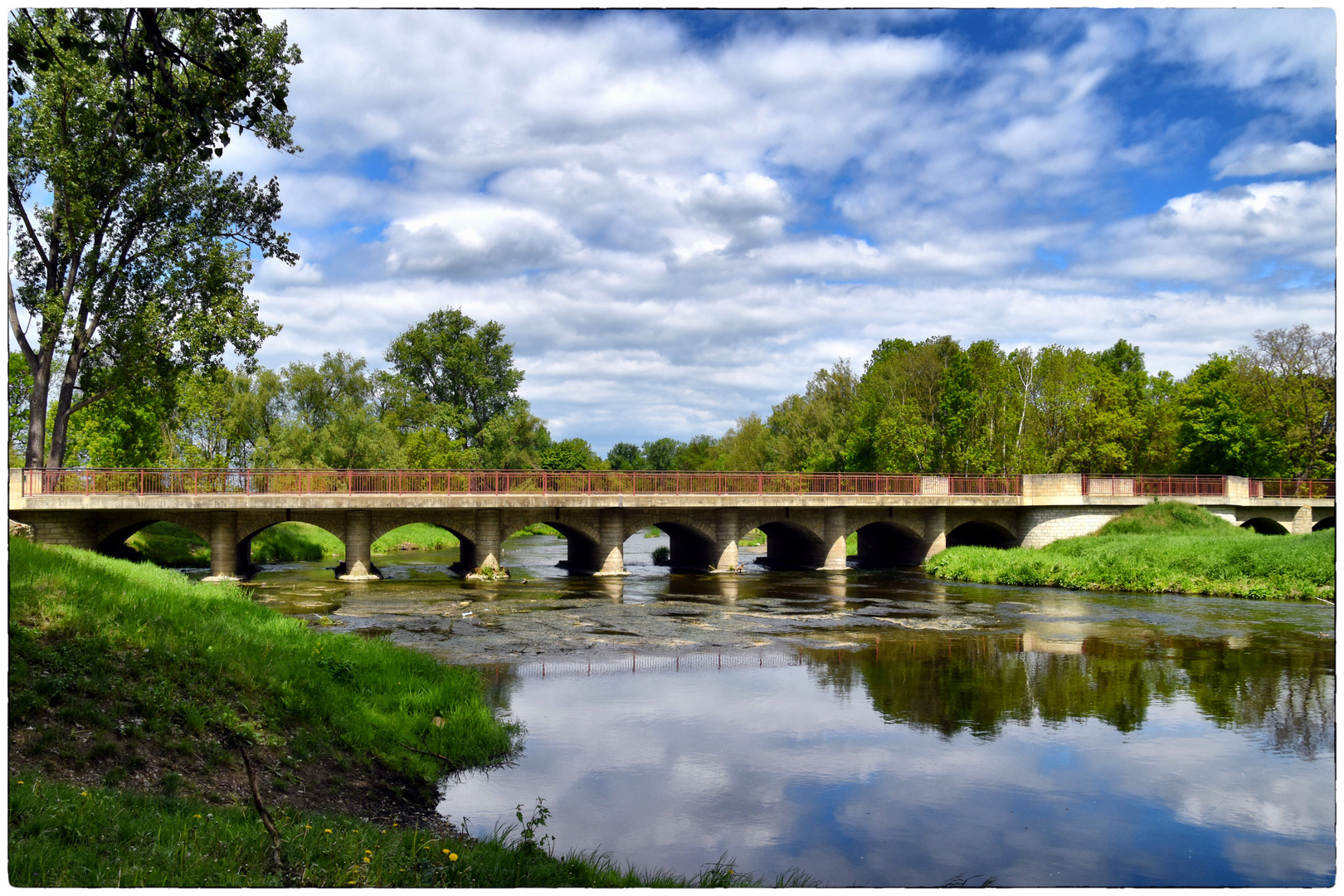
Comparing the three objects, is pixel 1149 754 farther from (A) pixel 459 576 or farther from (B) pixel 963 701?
(A) pixel 459 576

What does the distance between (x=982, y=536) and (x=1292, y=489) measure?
16.6m

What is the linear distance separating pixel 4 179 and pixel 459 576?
102 ft

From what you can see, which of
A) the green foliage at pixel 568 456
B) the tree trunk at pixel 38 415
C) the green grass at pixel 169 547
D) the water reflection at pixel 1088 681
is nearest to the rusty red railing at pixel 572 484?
the tree trunk at pixel 38 415

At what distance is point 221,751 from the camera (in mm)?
9070

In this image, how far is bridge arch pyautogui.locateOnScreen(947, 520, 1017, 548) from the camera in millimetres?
41938

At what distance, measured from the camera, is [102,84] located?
1067 inches

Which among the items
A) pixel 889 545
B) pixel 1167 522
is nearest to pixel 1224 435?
pixel 1167 522

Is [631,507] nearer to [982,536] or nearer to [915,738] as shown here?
[982,536]

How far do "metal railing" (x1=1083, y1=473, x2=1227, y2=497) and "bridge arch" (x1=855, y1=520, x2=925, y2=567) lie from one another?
8.24m

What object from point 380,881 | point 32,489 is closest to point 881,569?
point 32,489

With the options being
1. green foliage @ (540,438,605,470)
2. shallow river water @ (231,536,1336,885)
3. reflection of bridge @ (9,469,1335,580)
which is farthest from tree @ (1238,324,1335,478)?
green foliage @ (540,438,605,470)

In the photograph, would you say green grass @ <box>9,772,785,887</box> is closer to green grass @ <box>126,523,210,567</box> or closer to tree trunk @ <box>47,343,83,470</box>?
tree trunk @ <box>47,343,83,470</box>

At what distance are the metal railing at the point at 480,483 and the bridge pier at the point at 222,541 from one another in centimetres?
114

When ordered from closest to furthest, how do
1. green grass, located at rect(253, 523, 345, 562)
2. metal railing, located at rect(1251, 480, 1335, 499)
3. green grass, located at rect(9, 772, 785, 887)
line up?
green grass, located at rect(9, 772, 785, 887)
green grass, located at rect(253, 523, 345, 562)
metal railing, located at rect(1251, 480, 1335, 499)
